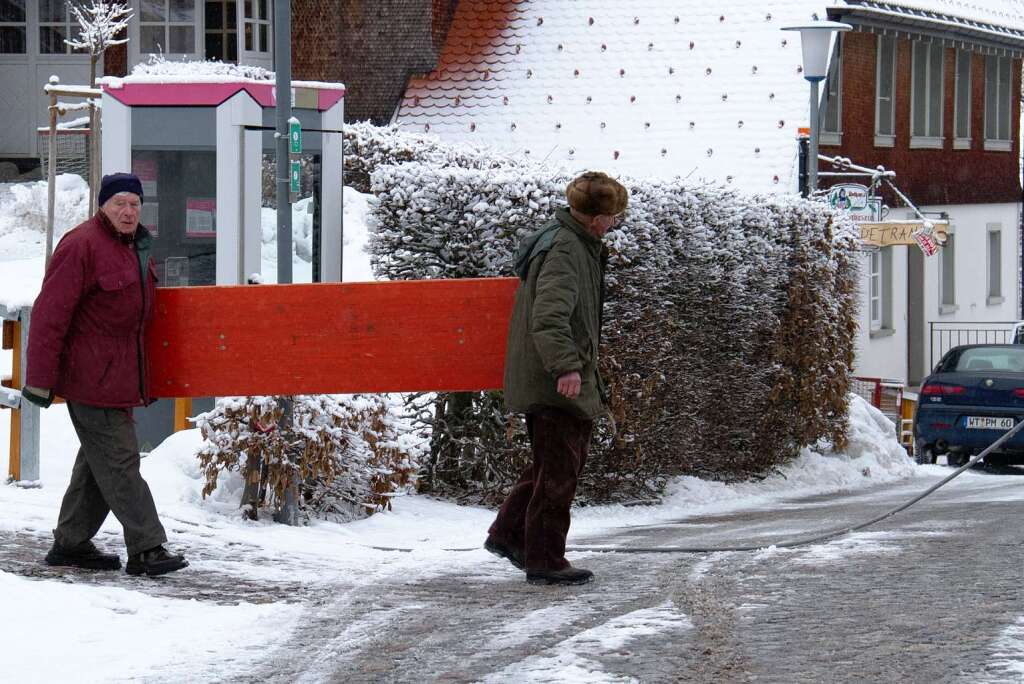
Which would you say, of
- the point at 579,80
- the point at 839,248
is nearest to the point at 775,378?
the point at 839,248

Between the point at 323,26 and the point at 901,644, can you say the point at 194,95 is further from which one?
the point at 323,26

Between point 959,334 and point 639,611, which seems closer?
point 639,611

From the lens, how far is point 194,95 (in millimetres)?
11859

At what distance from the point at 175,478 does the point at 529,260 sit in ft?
10.3

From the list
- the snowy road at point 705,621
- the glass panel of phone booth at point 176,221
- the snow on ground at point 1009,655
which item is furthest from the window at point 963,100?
the snow on ground at point 1009,655

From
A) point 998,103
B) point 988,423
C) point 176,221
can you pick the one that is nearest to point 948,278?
point 998,103

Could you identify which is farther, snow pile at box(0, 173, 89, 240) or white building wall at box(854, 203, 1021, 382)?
white building wall at box(854, 203, 1021, 382)

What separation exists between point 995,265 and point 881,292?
658cm

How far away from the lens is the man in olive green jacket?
7387 mm

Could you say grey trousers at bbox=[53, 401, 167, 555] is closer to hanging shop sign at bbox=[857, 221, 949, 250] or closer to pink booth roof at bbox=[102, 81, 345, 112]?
pink booth roof at bbox=[102, 81, 345, 112]

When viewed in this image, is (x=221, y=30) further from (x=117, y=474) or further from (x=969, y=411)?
(x=117, y=474)

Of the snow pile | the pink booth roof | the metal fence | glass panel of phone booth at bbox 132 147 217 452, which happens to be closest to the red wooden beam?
the pink booth roof

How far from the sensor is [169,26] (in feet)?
98.5

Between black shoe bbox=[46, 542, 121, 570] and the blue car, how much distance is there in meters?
13.5
